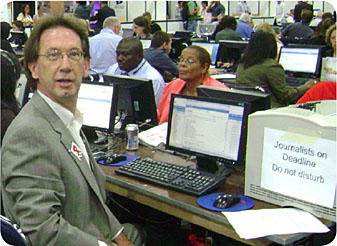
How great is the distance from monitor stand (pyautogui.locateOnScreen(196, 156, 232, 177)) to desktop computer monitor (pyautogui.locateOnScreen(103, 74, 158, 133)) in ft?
2.69

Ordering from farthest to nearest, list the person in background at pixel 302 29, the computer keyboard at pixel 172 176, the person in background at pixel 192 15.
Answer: the person in background at pixel 192 15 → the person in background at pixel 302 29 → the computer keyboard at pixel 172 176

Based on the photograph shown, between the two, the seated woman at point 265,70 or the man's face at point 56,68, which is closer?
the man's face at point 56,68

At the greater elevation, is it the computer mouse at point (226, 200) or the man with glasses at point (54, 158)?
the man with glasses at point (54, 158)

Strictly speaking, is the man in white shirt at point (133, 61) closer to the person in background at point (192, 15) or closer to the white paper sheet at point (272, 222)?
the white paper sheet at point (272, 222)

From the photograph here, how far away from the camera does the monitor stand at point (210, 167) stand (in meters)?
2.53

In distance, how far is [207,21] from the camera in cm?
1201

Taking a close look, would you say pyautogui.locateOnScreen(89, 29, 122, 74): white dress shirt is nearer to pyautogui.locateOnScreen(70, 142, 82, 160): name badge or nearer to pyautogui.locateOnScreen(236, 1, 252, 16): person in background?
pyautogui.locateOnScreen(70, 142, 82, 160): name badge

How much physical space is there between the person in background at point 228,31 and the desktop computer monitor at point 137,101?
4.48 metres

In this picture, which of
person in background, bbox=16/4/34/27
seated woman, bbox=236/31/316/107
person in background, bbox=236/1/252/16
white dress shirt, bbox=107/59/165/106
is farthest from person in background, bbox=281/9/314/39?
person in background, bbox=16/4/34/27

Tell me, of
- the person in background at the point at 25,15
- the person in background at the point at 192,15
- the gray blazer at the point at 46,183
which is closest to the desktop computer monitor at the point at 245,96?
the gray blazer at the point at 46,183

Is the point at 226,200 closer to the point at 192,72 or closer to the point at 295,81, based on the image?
the point at 192,72

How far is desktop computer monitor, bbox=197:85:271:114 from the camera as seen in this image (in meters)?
2.59

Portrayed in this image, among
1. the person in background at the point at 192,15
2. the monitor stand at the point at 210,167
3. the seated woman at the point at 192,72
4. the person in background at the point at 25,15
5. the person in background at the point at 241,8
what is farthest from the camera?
the person in background at the point at 241,8

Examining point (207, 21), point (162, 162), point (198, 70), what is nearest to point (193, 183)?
point (162, 162)
